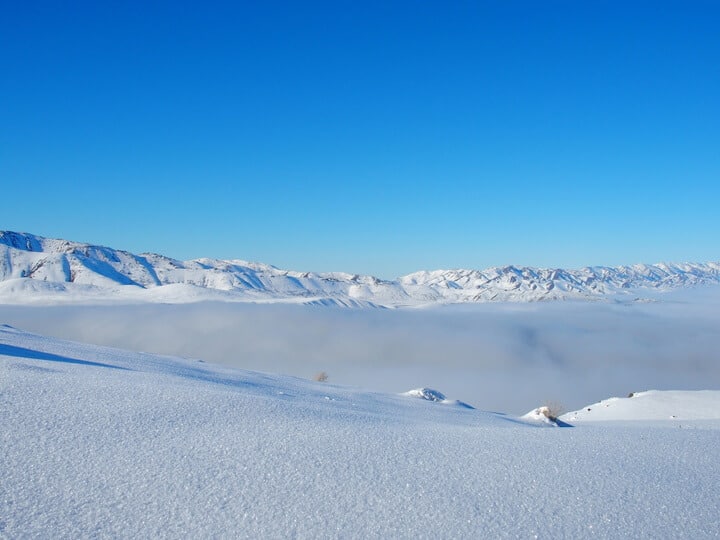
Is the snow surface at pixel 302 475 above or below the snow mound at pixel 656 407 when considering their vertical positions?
above

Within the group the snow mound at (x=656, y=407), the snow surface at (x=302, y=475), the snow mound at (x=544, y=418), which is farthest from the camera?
the snow mound at (x=656, y=407)

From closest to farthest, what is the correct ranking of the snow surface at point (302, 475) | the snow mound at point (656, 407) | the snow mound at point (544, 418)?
the snow surface at point (302, 475) < the snow mound at point (544, 418) < the snow mound at point (656, 407)

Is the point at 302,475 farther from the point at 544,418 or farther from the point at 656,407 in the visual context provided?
the point at 656,407

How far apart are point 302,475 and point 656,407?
3202cm

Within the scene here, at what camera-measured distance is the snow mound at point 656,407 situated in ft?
88.6

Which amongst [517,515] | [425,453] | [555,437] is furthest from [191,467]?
[555,437]

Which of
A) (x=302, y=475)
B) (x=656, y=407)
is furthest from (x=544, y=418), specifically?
(x=656, y=407)

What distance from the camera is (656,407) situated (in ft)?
98.0

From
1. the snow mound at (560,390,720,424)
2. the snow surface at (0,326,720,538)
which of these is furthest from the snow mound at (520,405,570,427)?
the snow surface at (0,326,720,538)

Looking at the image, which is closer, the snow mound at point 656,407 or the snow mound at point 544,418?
the snow mound at point 544,418

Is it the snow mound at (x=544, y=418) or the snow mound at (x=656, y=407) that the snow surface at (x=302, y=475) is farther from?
the snow mound at (x=656, y=407)

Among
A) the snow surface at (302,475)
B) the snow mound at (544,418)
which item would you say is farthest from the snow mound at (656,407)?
the snow surface at (302,475)

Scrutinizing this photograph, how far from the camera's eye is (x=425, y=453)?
509cm

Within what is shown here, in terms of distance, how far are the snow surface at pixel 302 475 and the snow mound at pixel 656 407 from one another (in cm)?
2306
